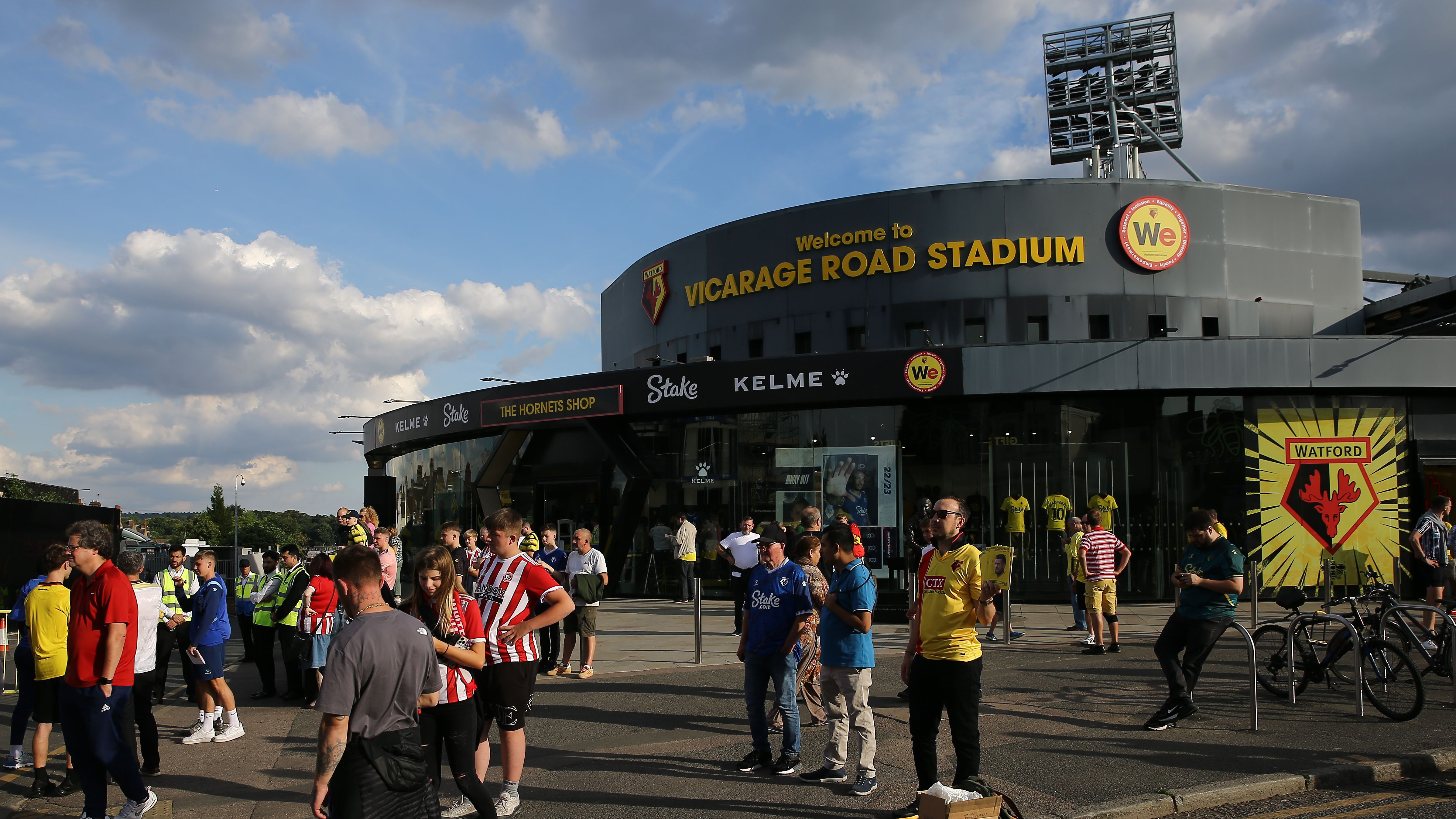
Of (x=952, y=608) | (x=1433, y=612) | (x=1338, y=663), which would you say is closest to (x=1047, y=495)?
(x=1338, y=663)

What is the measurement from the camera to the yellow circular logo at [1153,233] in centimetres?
2095

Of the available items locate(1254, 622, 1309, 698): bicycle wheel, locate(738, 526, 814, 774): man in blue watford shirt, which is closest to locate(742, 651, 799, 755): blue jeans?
locate(738, 526, 814, 774): man in blue watford shirt

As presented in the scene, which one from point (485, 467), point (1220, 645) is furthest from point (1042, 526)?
point (485, 467)

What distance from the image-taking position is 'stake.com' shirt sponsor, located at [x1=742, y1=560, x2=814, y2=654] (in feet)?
22.5

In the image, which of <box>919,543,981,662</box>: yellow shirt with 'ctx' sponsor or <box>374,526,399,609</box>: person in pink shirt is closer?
<box>919,543,981,662</box>: yellow shirt with 'ctx' sponsor

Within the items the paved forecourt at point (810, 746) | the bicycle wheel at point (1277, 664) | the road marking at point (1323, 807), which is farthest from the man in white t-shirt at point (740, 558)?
the road marking at point (1323, 807)

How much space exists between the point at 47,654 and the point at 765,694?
4.84m

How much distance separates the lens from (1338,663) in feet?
29.7

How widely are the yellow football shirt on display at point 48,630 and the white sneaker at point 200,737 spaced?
1.73 m

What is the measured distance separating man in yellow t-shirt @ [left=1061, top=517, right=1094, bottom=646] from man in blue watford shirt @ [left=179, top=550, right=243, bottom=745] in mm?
9644

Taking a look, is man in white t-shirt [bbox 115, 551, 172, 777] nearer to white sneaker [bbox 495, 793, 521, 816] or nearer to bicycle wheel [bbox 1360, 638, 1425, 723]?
white sneaker [bbox 495, 793, 521, 816]

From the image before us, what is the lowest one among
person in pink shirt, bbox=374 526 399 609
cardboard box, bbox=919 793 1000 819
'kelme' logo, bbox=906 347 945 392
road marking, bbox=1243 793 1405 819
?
road marking, bbox=1243 793 1405 819

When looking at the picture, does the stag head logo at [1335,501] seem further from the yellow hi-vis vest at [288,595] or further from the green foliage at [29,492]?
the green foliage at [29,492]

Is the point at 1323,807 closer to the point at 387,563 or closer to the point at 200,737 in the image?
the point at 387,563
